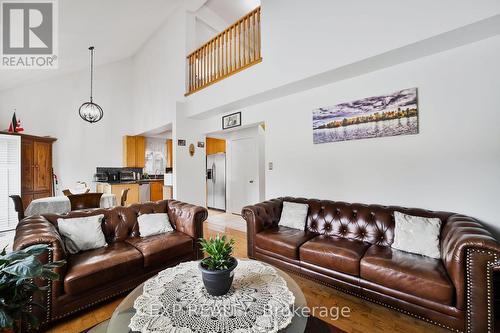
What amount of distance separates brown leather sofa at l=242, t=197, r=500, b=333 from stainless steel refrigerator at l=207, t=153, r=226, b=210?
3209mm

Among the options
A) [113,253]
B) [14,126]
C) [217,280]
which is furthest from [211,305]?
[14,126]

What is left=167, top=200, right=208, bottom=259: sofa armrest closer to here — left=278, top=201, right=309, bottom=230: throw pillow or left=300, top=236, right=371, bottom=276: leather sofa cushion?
left=278, top=201, right=309, bottom=230: throw pillow

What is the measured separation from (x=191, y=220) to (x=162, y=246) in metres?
0.44

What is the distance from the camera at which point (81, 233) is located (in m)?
2.08

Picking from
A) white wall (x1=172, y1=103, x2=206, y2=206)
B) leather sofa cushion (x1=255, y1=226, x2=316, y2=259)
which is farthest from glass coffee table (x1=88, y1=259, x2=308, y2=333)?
white wall (x1=172, y1=103, x2=206, y2=206)

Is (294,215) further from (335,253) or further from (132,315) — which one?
(132,315)

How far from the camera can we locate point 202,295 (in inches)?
48.4

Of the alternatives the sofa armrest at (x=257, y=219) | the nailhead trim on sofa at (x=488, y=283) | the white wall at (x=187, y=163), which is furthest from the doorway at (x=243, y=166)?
the nailhead trim on sofa at (x=488, y=283)

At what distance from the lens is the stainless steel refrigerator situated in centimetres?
598

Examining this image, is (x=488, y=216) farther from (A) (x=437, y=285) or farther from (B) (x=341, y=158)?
(B) (x=341, y=158)

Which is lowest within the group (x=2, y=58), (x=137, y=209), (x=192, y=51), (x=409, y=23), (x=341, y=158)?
(x=137, y=209)

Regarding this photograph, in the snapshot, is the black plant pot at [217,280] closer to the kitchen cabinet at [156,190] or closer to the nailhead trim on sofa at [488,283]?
the nailhead trim on sofa at [488,283]

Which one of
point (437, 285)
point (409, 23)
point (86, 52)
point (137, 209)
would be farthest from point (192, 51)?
point (437, 285)

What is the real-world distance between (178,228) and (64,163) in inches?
188
